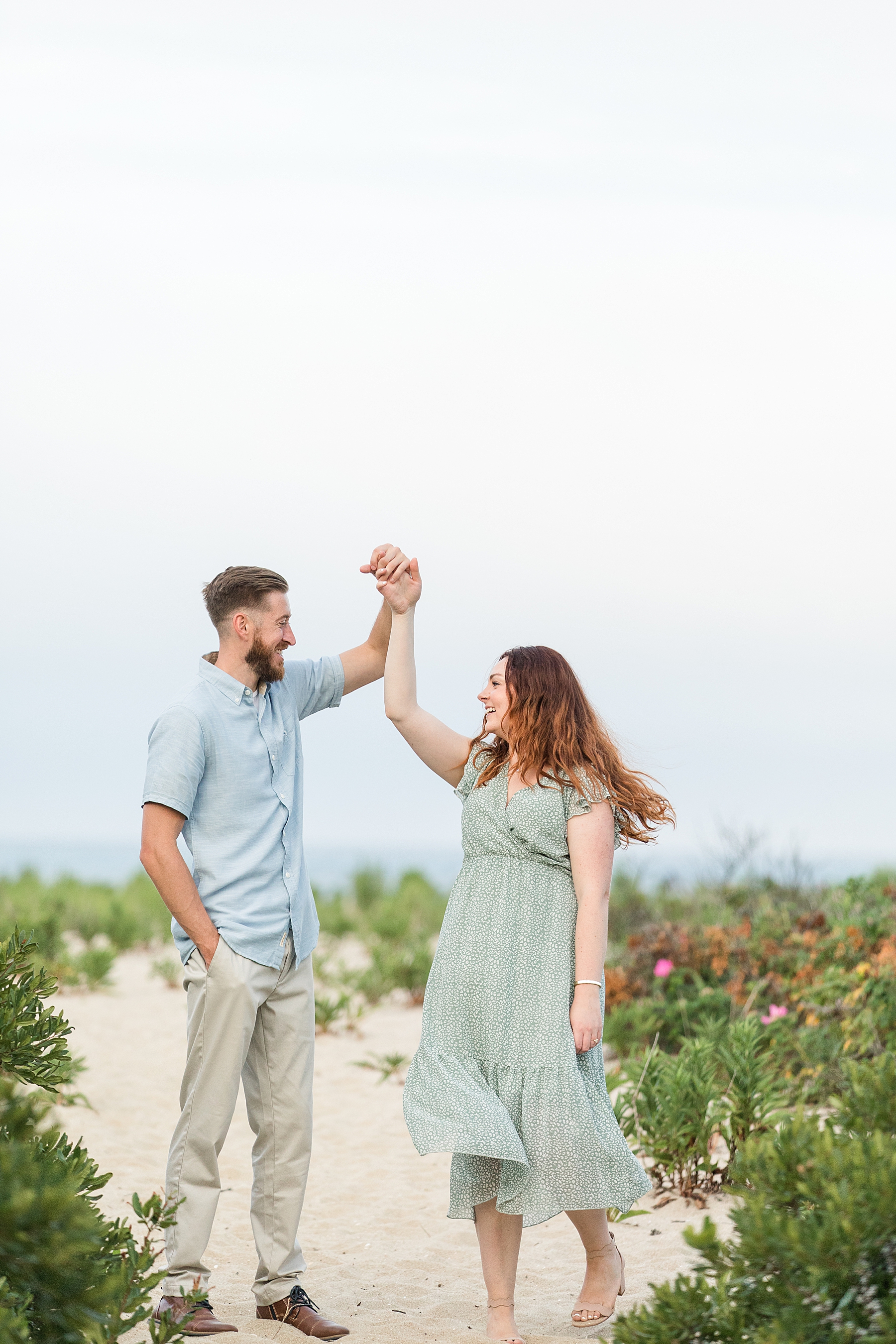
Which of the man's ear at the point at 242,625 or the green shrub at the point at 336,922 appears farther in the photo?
the green shrub at the point at 336,922

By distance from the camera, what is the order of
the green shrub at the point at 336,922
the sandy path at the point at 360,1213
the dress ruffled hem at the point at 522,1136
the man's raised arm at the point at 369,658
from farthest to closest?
1. the green shrub at the point at 336,922
2. the man's raised arm at the point at 369,658
3. the sandy path at the point at 360,1213
4. the dress ruffled hem at the point at 522,1136

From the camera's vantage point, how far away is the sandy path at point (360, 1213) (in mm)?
4148

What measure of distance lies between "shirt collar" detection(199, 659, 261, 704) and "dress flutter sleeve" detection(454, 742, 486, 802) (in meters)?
0.74

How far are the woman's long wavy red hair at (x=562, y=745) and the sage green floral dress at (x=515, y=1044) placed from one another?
0.07 meters

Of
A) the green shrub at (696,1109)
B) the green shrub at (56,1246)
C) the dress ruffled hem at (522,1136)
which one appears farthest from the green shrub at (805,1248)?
the green shrub at (696,1109)

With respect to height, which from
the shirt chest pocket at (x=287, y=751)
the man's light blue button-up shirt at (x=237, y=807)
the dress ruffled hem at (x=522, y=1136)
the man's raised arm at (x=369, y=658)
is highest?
the man's raised arm at (x=369, y=658)

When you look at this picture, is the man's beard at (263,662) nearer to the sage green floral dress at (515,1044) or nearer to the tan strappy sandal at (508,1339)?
the sage green floral dress at (515,1044)

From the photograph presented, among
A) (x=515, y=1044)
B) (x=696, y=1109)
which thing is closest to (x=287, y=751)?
(x=515, y=1044)

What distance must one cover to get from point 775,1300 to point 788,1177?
224mm

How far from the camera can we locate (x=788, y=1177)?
246 centimetres

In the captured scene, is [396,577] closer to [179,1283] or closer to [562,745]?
[562,745]

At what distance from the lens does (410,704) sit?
3.98m

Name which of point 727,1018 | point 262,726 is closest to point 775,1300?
point 262,726

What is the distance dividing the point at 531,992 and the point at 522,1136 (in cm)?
40
